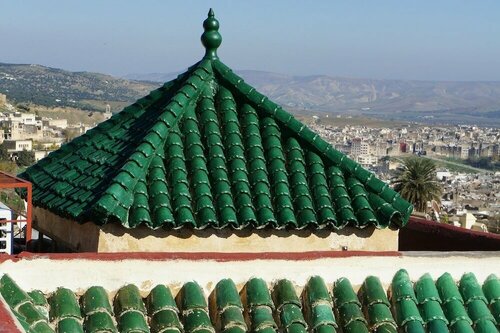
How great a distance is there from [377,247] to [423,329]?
3.05 ft

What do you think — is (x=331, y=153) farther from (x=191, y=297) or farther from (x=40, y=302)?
(x=40, y=302)

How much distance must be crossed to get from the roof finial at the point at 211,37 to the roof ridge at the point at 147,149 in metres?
Answer: 0.13

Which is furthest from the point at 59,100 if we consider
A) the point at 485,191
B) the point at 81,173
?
the point at 81,173

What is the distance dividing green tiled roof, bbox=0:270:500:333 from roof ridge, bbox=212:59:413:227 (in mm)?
526

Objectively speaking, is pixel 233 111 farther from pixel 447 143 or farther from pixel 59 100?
pixel 447 143

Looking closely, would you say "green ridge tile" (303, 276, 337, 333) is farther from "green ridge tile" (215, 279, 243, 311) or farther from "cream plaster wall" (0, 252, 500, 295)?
"green ridge tile" (215, 279, 243, 311)

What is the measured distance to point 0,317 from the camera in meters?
3.89

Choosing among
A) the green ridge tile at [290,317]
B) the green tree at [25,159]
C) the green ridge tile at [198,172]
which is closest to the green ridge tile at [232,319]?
the green ridge tile at [290,317]

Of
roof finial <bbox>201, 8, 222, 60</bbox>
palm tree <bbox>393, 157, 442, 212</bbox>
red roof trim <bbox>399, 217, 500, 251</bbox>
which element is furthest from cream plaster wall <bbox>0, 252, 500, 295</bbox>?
palm tree <bbox>393, 157, 442, 212</bbox>

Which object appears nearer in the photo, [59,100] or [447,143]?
[59,100]

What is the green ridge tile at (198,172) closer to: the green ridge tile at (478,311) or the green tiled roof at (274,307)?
the green tiled roof at (274,307)

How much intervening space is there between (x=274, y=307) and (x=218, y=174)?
1098 millimetres

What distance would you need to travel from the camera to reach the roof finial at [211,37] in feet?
22.3

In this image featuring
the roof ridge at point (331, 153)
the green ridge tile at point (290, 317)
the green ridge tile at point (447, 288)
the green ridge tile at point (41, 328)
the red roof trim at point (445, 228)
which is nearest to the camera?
the green ridge tile at point (41, 328)
